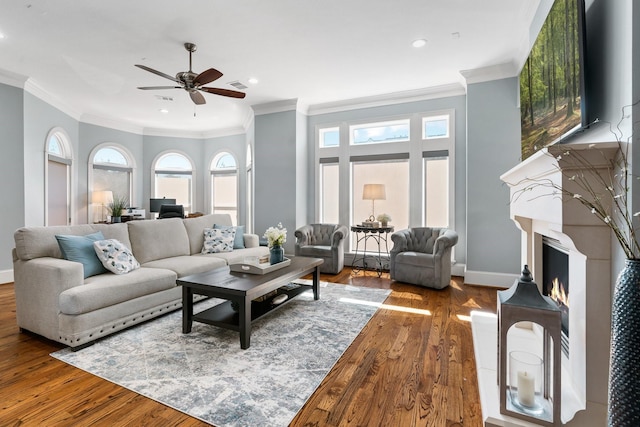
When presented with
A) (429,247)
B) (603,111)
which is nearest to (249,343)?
(603,111)

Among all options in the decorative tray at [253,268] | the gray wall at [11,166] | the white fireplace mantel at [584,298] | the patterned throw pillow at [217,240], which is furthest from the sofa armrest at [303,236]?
the gray wall at [11,166]

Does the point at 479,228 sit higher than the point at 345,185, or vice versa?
the point at 345,185

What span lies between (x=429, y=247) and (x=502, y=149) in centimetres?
171

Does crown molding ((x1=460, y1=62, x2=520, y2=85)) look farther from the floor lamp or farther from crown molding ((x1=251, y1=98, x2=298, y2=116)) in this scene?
crown molding ((x1=251, y1=98, x2=298, y2=116))

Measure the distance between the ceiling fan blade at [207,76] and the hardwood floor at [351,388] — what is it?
2799 millimetres

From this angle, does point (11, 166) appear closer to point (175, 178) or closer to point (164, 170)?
point (164, 170)

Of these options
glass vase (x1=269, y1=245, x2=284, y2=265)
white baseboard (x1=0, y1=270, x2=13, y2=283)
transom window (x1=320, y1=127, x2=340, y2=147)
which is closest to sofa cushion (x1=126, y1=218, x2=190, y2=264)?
glass vase (x1=269, y1=245, x2=284, y2=265)

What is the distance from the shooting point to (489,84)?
444cm

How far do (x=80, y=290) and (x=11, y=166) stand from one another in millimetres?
3559

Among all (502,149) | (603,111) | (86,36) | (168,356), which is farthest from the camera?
(502,149)

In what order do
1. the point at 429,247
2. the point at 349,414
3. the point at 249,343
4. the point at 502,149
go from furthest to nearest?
the point at 429,247
the point at 502,149
the point at 249,343
the point at 349,414

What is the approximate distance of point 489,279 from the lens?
176 inches

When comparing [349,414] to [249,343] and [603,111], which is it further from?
[603,111]

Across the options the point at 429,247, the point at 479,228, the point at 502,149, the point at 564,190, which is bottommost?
the point at 429,247
